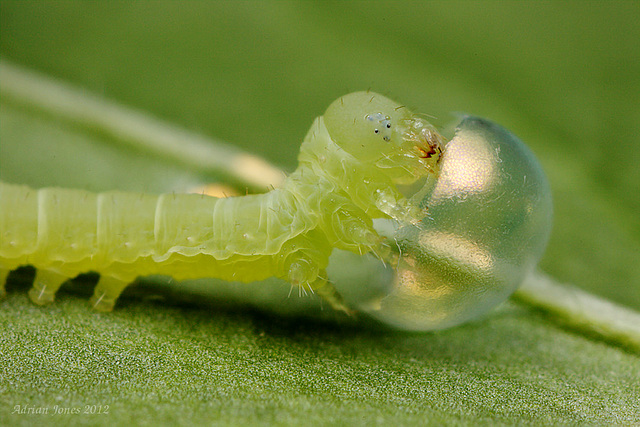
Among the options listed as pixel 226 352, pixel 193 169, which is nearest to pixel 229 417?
pixel 226 352

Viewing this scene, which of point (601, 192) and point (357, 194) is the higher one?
point (601, 192)

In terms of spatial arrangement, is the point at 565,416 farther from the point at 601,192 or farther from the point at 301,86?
the point at 301,86

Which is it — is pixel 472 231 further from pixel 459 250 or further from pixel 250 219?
pixel 250 219

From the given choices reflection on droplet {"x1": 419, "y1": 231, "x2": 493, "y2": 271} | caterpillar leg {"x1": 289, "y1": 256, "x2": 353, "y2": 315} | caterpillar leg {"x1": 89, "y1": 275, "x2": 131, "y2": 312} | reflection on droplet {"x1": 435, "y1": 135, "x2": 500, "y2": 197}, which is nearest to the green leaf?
caterpillar leg {"x1": 89, "y1": 275, "x2": 131, "y2": 312}

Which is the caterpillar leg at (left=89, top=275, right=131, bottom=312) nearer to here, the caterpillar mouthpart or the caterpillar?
the caterpillar

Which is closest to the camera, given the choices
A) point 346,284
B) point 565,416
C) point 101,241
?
point 565,416

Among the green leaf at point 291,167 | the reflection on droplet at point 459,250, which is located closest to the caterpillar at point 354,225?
the reflection on droplet at point 459,250

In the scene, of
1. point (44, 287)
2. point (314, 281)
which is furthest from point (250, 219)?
point (44, 287)
